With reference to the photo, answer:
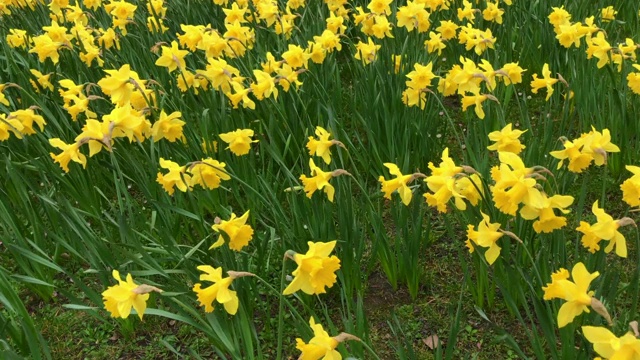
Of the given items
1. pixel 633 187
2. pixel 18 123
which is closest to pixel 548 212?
pixel 633 187

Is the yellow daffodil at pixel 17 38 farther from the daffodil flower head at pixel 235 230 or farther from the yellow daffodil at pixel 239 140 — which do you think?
the daffodil flower head at pixel 235 230

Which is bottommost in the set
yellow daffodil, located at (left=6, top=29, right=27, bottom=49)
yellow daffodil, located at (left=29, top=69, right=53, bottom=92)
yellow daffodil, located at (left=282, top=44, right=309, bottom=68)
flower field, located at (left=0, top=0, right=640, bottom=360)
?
flower field, located at (left=0, top=0, right=640, bottom=360)

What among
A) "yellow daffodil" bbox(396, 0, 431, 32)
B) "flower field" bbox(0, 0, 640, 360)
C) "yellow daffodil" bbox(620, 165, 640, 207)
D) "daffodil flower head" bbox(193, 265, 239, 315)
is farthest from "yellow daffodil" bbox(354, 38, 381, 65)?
"daffodil flower head" bbox(193, 265, 239, 315)

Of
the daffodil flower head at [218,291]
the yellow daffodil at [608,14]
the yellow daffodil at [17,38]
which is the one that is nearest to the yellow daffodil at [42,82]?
the yellow daffodil at [17,38]

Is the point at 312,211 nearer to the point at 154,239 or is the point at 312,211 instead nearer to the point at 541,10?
the point at 154,239

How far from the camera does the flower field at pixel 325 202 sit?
1649 millimetres

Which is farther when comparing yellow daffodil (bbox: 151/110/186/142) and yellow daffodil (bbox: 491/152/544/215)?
yellow daffodil (bbox: 151/110/186/142)

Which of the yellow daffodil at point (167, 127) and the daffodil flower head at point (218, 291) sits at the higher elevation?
the yellow daffodil at point (167, 127)

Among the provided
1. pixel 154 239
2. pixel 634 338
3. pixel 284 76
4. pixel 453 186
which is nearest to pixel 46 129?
pixel 154 239

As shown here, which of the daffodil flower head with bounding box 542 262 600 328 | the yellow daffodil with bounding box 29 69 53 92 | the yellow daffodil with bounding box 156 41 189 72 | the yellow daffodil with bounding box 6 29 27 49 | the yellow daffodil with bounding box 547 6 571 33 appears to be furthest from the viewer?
the yellow daffodil with bounding box 6 29 27 49

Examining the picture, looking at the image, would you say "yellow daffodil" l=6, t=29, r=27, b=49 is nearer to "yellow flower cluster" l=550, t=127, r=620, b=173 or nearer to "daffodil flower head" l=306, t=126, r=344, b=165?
"daffodil flower head" l=306, t=126, r=344, b=165

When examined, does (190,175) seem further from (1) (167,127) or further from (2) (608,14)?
(2) (608,14)

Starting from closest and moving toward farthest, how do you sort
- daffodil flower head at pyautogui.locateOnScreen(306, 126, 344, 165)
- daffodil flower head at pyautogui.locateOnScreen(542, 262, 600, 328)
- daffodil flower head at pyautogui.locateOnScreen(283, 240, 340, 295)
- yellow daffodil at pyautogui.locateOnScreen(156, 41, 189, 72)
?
1. daffodil flower head at pyautogui.locateOnScreen(542, 262, 600, 328)
2. daffodil flower head at pyautogui.locateOnScreen(283, 240, 340, 295)
3. daffodil flower head at pyautogui.locateOnScreen(306, 126, 344, 165)
4. yellow daffodil at pyautogui.locateOnScreen(156, 41, 189, 72)

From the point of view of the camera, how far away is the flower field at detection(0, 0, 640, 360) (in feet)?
5.41
